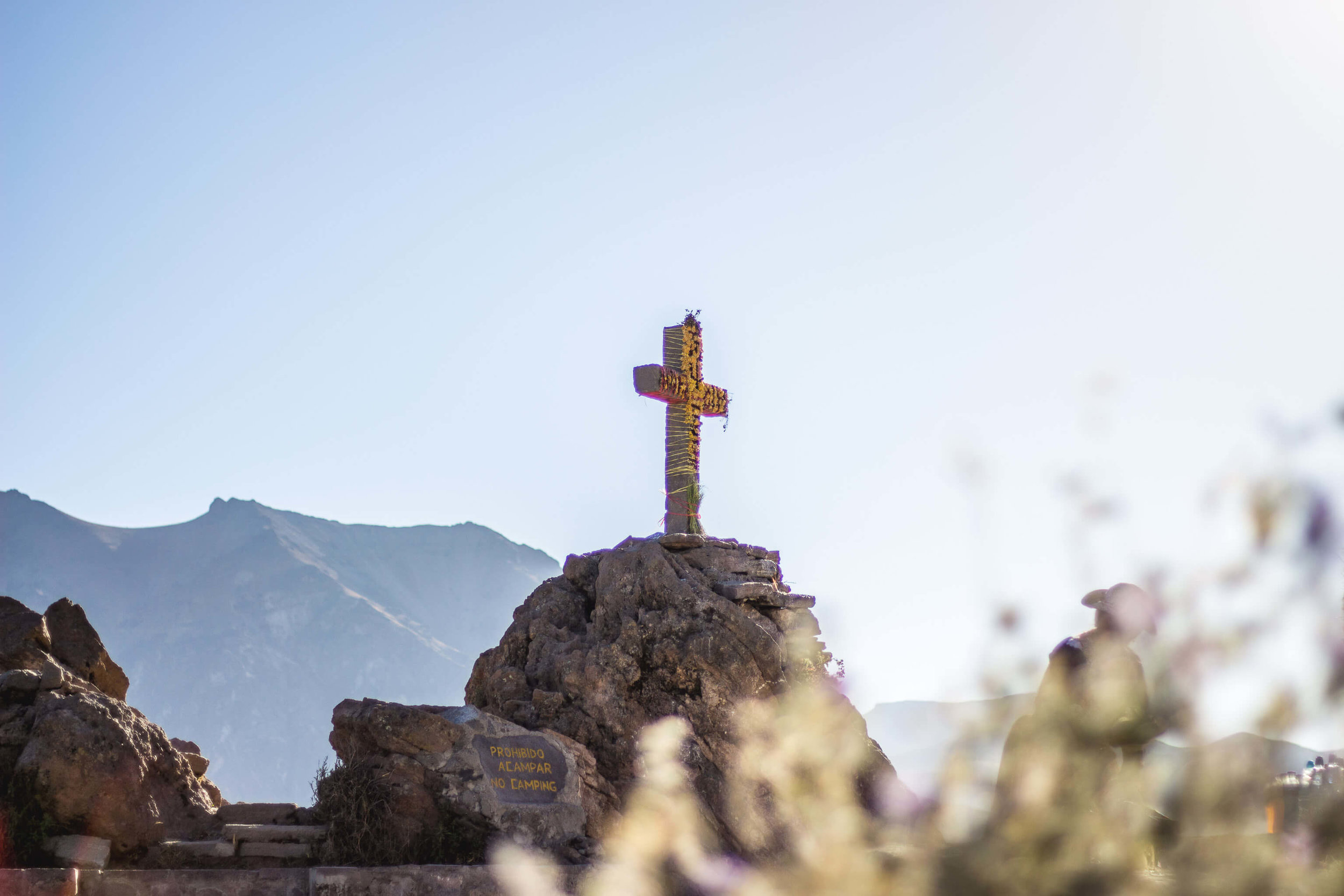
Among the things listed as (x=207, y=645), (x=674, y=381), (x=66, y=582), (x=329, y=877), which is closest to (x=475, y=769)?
(x=329, y=877)

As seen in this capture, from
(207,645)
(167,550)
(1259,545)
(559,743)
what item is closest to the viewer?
(1259,545)

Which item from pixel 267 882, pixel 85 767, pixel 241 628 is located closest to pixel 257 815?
pixel 267 882

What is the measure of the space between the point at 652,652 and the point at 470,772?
9.60 feet

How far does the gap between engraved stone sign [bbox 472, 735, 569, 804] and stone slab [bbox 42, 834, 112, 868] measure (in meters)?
3.38

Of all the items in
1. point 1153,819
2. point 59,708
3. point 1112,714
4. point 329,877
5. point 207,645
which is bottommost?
point 329,877

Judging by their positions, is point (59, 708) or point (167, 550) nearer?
point (59, 708)

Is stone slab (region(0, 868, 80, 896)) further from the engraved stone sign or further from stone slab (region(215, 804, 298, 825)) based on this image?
the engraved stone sign

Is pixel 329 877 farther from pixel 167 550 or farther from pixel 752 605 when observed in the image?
pixel 167 550

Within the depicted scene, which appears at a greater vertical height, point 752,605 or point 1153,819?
point 752,605

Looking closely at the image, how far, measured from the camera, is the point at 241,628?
173000mm

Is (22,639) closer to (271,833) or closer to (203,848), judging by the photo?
(203,848)

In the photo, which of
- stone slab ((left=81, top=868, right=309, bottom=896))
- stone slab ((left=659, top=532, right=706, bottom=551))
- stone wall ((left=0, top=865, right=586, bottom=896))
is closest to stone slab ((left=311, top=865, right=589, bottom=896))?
stone wall ((left=0, top=865, right=586, bottom=896))

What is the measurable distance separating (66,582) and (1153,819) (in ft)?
650

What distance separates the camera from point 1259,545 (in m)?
1.39
